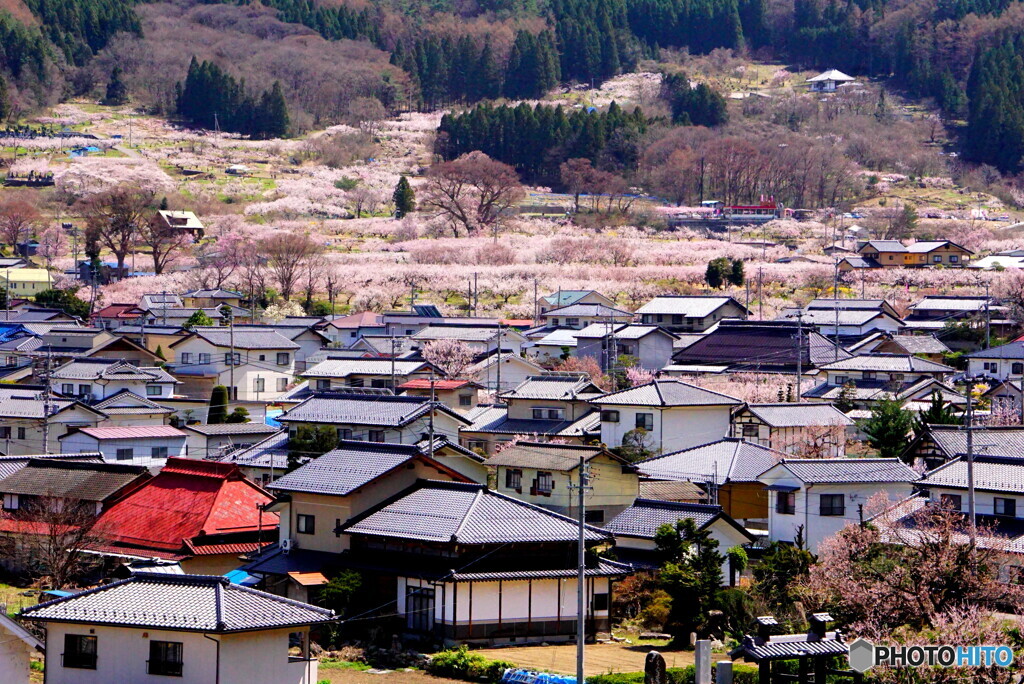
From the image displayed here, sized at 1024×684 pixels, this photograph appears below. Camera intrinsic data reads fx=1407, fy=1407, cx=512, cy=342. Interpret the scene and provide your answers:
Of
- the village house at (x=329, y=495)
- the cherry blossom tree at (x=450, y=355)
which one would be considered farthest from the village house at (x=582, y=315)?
the village house at (x=329, y=495)

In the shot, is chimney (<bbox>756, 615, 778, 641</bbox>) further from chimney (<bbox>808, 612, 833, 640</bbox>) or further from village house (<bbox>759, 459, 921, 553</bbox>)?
village house (<bbox>759, 459, 921, 553</bbox>)

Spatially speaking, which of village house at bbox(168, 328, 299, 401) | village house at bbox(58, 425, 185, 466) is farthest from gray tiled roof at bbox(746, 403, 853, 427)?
village house at bbox(168, 328, 299, 401)

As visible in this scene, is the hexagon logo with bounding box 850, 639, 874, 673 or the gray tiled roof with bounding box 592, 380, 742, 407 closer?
the hexagon logo with bounding box 850, 639, 874, 673

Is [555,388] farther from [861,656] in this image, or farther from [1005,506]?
[861,656]

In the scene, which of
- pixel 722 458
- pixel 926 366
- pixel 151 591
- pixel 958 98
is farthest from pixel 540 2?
pixel 151 591
